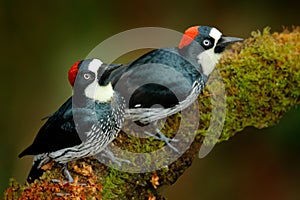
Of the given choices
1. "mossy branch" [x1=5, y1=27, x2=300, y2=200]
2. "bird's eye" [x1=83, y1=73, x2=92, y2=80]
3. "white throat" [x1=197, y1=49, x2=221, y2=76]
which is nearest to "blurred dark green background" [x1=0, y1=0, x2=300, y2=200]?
"mossy branch" [x1=5, y1=27, x2=300, y2=200]

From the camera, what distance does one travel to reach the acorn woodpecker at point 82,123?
2.14 metres

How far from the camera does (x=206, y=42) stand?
2406 mm

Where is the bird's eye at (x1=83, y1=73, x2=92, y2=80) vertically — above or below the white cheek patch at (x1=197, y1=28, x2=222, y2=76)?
below

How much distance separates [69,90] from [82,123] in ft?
7.52

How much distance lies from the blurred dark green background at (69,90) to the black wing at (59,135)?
7.28ft

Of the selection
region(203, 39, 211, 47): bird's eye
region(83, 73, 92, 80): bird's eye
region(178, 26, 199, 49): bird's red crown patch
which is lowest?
region(83, 73, 92, 80): bird's eye

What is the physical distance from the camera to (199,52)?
7.97 ft

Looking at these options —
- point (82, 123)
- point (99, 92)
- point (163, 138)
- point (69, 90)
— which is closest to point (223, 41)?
point (163, 138)

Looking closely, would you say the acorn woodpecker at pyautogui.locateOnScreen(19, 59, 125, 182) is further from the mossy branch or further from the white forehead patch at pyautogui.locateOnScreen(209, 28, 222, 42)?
the white forehead patch at pyautogui.locateOnScreen(209, 28, 222, 42)

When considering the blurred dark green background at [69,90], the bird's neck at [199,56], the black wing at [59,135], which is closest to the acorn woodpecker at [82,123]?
the black wing at [59,135]

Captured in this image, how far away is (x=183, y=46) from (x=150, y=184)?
1.94ft

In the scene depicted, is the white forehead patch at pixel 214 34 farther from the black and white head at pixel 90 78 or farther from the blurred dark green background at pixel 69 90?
the blurred dark green background at pixel 69 90

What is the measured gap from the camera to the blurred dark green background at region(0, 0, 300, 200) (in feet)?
14.8

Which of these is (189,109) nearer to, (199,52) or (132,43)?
(199,52)
